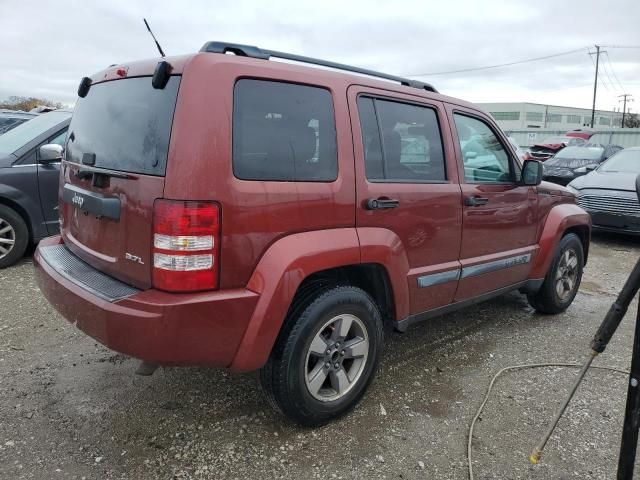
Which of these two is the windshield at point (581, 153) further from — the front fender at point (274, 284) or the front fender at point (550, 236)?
the front fender at point (274, 284)

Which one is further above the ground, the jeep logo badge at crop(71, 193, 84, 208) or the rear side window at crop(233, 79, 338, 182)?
the rear side window at crop(233, 79, 338, 182)

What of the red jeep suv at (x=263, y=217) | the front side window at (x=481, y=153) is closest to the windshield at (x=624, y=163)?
the front side window at (x=481, y=153)

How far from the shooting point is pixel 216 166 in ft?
7.22

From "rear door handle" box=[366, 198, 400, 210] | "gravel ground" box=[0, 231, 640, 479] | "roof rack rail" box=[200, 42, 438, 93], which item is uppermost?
"roof rack rail" box=[200, 42, 438, 93]

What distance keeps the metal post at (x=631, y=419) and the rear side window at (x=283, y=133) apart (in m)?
1.56

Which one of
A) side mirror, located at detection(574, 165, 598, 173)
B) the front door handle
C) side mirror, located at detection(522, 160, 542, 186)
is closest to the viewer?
the front door handle

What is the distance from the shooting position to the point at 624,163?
29.0ft

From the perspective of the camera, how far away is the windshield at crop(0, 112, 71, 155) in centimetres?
551

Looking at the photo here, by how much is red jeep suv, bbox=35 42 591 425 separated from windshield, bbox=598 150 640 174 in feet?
21.8

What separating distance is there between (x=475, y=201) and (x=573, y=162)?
11.1 metres

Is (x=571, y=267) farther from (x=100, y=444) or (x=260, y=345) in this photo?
(x=100, y=444)

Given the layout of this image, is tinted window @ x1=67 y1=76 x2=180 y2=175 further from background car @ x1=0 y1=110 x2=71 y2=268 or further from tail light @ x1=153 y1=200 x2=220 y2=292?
background car @ x1=0 y1=110 x2=71 y2=268

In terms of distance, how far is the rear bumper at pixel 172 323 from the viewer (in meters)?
2.16

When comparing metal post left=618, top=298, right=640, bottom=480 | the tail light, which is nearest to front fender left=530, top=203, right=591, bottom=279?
metal post left=618, top=298, right=640, bottom=480
